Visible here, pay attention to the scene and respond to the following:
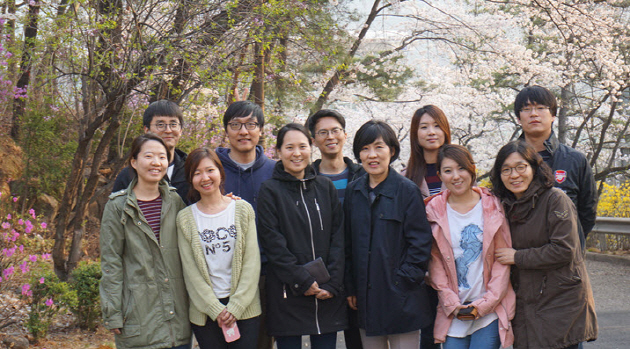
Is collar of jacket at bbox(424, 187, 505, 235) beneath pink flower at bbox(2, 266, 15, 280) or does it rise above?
above

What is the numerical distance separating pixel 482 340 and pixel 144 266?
6.44 ft

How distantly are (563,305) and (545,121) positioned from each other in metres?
1.22

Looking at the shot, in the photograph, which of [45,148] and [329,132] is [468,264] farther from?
[45,148]

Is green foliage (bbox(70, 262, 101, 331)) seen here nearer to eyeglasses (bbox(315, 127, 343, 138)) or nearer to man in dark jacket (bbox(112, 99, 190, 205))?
man in dark jacket (bbox(112, 99, 190, 205))

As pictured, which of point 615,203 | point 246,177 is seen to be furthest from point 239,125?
point 615,203

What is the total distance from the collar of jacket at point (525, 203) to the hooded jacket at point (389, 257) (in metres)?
0.49

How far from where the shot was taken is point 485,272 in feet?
10.3

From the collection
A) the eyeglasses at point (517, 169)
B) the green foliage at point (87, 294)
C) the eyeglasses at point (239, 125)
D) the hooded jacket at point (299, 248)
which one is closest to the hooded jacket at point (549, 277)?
the eyeglasses at point (517, 169)

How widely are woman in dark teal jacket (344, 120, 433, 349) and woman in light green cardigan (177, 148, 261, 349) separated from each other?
0.61 m

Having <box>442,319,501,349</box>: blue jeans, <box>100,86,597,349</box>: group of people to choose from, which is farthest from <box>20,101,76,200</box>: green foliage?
<box>442,319,501,349</box>: blue jeans

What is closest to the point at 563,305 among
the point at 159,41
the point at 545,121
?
the point at 545,121

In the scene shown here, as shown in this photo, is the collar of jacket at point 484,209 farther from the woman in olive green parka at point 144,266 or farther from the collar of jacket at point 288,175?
the woman in olive green parka at point 144,266

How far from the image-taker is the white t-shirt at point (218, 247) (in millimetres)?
3176

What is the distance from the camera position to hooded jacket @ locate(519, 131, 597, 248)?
11.3 feet
